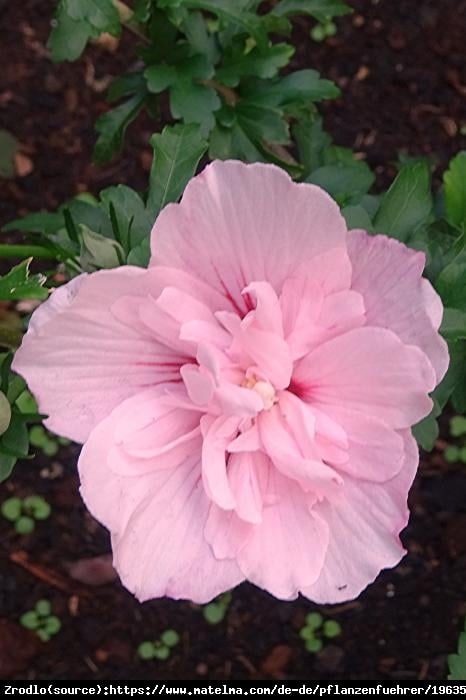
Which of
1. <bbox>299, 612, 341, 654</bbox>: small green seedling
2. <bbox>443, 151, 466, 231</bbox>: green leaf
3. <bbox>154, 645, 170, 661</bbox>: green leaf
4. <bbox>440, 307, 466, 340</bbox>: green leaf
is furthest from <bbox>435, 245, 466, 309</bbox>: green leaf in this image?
<bbox>154, 645, 170, 661</bbox>: green leaf

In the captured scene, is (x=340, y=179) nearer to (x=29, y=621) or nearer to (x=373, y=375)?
(x=373, y=375)

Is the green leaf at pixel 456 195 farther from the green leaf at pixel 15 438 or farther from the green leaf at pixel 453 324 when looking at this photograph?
Result: the green leaf at pixel 15 438

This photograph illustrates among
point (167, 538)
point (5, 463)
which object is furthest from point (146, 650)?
point (167, 538)

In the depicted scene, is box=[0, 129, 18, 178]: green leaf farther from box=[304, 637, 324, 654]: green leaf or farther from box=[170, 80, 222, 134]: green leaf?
box=[304, 637, 324, 654]: green leaf

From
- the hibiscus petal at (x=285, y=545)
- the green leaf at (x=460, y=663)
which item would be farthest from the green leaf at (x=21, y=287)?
the green leaf at (x=460, y=663)

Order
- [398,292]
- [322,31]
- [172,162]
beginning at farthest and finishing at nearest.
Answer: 1. [322,31]
2. [172,162]
3. [398,292]

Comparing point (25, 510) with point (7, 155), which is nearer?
point (25, 510)
